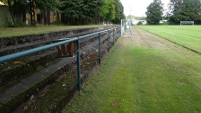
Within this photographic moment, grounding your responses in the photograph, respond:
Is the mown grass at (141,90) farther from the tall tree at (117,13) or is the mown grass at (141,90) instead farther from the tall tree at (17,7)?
the tall tree at (117,13)

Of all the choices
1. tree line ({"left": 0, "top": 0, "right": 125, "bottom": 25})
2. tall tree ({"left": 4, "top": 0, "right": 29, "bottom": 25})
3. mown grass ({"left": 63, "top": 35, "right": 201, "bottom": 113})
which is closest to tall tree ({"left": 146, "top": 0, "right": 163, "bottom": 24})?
tree line ({"left": 0, "top": 0, "right": 125, "bottom": 25})

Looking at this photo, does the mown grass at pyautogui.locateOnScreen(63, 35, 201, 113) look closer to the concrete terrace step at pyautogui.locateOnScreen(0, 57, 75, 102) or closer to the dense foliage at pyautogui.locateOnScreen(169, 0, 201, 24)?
the concrete terrace step at pyautogui.locateOnScreen(0, 57, 75, 102)

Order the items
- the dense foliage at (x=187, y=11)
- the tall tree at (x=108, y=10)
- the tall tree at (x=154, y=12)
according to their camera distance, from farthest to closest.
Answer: the tall tree at (x=154, y=12)
the dense foliage at (x=187, y=11)
the tall tree at (x=108, y=10)

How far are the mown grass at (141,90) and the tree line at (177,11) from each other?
75.2 metres

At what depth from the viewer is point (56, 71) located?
3635mm

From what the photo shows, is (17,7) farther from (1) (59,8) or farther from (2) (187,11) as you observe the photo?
(2) (187,11)

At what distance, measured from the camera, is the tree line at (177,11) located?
241 feet

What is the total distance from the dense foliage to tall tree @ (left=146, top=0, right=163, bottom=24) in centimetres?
496

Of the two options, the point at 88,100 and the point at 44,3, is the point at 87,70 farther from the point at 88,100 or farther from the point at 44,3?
the point at 44,3

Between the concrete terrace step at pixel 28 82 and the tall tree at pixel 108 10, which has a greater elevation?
the tall tree at pixel 108 10

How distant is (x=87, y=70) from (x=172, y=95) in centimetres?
186

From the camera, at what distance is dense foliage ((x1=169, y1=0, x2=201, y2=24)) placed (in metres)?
72.9

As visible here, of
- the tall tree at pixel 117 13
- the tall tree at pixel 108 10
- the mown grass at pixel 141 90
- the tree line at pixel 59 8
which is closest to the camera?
the mown grass at pixel 141 90

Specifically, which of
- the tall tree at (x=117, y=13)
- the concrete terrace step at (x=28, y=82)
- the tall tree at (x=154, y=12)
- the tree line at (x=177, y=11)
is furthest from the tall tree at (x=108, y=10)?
the concrete terrace step at (x=28, y=82)
